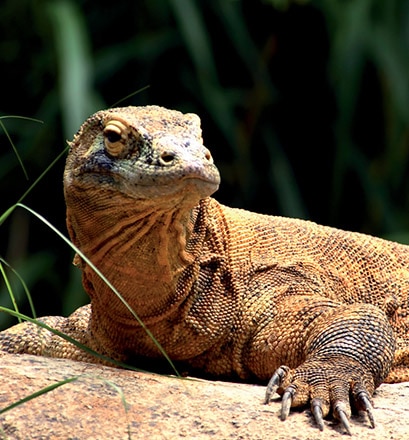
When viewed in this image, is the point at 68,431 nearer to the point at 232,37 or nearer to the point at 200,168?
the point at 200,168

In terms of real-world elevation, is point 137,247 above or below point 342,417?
above

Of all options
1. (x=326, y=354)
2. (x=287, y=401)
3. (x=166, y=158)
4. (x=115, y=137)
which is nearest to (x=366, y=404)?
(x=287, y=401)

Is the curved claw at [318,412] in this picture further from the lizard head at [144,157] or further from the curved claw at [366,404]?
the lizard head at [144,157]

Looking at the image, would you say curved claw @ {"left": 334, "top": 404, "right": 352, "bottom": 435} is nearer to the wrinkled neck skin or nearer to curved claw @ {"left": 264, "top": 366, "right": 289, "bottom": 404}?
curved claw @ {"left": 264, "top": 366, "right": 289, "bottom": 404}

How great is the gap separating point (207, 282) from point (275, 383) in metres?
0.70

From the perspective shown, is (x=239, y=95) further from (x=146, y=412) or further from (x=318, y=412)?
(x=146, y=412)

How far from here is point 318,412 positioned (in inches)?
139

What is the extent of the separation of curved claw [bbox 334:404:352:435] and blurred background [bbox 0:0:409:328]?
4.15m

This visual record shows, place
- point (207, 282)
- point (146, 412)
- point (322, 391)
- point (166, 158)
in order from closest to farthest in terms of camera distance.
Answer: point (146, 412), point (322, 391), point (166, 158), point (207, 282)

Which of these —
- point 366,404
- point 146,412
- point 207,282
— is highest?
point 207,282

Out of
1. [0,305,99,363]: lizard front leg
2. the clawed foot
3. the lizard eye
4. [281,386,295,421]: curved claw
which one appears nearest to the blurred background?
[0,305,99,363]: lizard front leg

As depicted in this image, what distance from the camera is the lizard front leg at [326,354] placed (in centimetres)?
363

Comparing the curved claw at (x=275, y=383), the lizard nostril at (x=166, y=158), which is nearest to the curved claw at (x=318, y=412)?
the curved claw at (x=275, y=383)

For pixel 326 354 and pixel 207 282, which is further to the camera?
pixel 207 282
